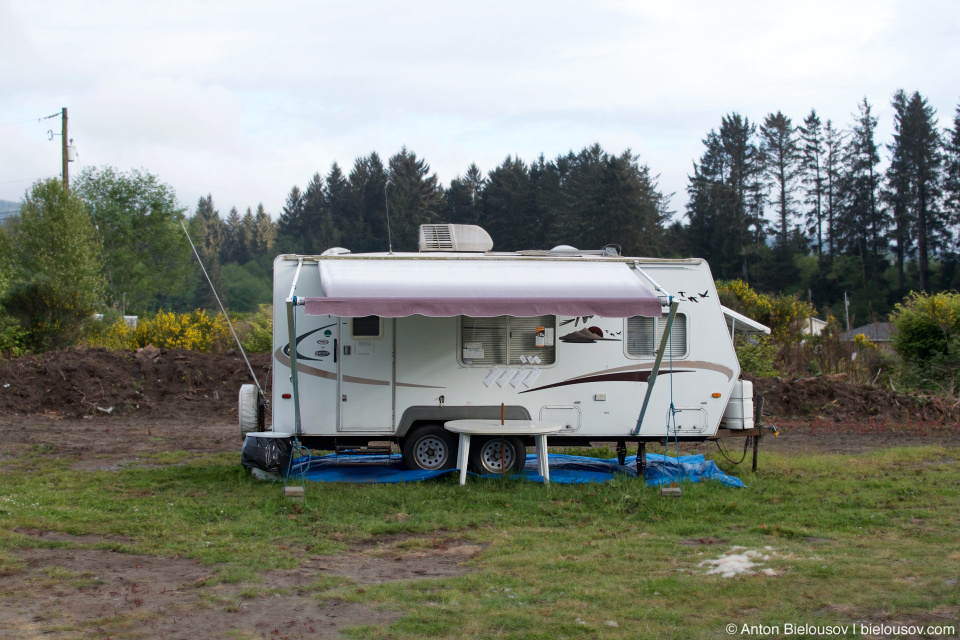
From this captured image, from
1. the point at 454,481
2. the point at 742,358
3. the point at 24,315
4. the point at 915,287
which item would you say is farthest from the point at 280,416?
the point at 915,287

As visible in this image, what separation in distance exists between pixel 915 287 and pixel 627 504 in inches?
2242

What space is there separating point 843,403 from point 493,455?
11.4m

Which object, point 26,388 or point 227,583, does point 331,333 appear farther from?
point 26,388

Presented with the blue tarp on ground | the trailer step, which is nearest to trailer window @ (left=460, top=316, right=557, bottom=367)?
the blue tarp on ground

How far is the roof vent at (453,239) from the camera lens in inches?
459

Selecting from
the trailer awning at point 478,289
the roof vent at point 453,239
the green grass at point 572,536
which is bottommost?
the green grass at point 572,536

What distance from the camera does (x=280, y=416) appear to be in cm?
1014

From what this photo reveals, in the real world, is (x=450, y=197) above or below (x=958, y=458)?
above

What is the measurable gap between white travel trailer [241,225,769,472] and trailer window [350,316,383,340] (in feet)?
0.05

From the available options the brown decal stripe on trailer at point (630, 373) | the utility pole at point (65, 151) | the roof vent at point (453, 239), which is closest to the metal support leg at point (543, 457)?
the brown decal stripe on trailer at point (630, 373)

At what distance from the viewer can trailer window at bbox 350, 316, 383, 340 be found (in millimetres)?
10289

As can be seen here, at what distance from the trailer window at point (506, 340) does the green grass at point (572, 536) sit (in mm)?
1548

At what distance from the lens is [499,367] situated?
1048 centimetres

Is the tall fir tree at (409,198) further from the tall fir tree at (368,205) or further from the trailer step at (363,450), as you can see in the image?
the trailer step at (363,450)
